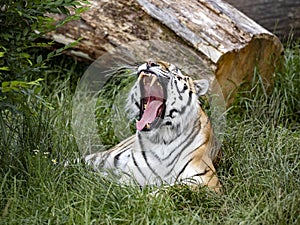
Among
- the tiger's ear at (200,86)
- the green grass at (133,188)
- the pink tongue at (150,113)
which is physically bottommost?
the green grass at (133,188)

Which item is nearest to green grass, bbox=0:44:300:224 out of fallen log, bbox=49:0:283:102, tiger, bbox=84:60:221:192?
tiger, bbox=84:60:221:192

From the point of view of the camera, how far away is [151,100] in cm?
341

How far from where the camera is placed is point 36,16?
3348 millimetres

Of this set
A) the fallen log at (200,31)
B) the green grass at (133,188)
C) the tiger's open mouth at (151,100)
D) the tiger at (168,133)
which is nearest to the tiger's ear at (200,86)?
the tiger at (168,133)

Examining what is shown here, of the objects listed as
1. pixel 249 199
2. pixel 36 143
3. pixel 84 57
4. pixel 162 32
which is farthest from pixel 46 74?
pixel 249 199

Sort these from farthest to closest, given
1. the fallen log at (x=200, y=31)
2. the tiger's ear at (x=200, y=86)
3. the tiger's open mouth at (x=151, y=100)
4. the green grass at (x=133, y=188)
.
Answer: the fallen log at (x=200, y=31)
the tiger's ear at (x=200, y=86)
the tiger's open mouth at (x=151, y=100)
the green grass at (x=133, y=188)

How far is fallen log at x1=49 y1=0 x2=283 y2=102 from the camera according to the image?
172 inches

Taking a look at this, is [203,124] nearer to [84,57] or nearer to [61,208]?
[61,208]

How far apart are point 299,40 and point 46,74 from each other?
210 centimetres

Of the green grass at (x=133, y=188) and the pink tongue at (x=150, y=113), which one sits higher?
the pink tongue at (x=150, y=113)

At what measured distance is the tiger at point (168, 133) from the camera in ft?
11.1

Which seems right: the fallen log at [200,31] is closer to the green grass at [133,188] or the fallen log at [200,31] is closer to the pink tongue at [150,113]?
the green grass at [133,188]

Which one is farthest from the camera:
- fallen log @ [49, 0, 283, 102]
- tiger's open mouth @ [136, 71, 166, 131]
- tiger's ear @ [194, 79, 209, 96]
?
fallen log @ [49, 0, 283, 102]

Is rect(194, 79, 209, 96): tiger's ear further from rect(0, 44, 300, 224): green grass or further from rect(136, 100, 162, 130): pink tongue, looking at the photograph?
rect(0, 44, 300, 224): green grass
